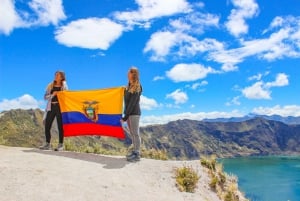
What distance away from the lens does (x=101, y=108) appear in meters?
14.9

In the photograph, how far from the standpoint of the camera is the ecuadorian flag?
1459 centimetres

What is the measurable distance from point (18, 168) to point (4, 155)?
2.22m

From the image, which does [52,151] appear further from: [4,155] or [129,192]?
[129,192]

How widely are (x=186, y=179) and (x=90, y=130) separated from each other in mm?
4879

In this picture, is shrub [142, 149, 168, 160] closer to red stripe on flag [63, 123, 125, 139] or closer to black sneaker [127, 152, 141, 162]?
red stripe on flag [63, 123, 125, 139]

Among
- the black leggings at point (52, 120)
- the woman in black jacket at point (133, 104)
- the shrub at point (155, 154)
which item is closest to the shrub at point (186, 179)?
the woman in black jacket at point (133, 104)

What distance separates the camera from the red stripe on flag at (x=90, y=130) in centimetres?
1474

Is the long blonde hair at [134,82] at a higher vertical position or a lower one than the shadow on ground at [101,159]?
higher

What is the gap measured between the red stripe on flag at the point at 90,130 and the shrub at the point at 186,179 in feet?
10.3

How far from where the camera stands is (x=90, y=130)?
1532cm

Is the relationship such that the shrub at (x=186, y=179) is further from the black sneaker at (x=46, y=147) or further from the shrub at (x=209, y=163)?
the black sneaker at (x=46, y=147)

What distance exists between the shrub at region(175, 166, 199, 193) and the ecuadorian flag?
3.13m

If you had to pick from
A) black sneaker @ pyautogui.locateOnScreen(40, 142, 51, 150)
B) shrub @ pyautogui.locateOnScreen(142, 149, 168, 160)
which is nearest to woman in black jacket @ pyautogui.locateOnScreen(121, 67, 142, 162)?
black sneaker @ pyautogui.locateOnScreen(40, 142, 51, 150)

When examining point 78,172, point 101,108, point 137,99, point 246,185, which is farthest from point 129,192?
point 246,185
